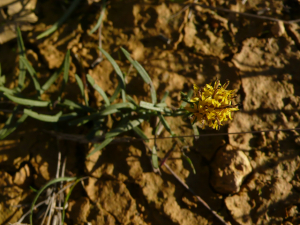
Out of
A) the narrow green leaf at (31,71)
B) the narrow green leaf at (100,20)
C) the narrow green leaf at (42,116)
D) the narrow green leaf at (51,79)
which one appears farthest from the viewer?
the narrow green leaf at (100,20)


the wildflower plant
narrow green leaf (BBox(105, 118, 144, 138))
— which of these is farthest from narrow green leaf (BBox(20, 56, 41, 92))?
narrow green leaf (BBox(105, 118, 144, 138))

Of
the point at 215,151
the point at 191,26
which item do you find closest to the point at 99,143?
the point at 215,151

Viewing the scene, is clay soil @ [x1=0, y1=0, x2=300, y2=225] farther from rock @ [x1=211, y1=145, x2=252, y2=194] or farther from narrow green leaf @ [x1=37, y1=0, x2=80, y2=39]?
narrow green leaf @ [x1=37, y1=0, x2=80, y2=39]

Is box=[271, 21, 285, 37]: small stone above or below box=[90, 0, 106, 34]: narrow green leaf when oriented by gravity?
below

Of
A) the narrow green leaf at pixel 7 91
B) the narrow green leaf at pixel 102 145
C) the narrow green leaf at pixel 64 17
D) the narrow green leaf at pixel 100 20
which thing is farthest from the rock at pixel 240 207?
the narrow green leaf at pixel 64 17

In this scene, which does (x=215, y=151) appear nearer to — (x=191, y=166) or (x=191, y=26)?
(x=191, y=166)

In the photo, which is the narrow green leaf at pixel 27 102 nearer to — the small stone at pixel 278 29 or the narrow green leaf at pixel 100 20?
the narrow green leaf at pixel 100 20

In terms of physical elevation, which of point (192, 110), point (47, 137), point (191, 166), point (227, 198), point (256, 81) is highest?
point (192, 110)
